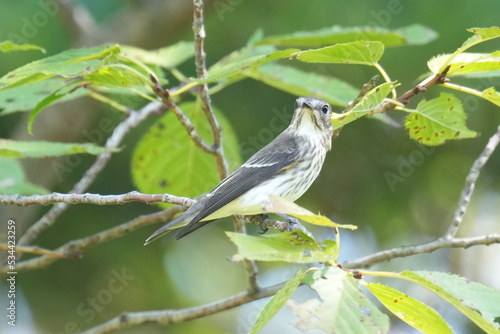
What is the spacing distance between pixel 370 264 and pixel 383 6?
1.86 metres

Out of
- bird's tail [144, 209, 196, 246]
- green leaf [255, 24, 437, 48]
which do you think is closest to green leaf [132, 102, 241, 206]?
bird's tail [144, 209, 196, 246]

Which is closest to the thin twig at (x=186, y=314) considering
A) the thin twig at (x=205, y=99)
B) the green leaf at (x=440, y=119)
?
the thin twig at (x=205, y=99)

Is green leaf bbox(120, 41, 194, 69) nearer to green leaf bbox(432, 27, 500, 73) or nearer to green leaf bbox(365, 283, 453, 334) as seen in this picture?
green leaf bbox(432, 27, 500, 73)

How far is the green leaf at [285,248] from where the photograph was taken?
156 cm

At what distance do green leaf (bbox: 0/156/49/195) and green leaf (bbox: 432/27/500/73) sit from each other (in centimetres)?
158

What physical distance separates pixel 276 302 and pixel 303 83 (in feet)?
4.76

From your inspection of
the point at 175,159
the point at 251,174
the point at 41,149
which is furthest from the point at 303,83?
the point at 41,149

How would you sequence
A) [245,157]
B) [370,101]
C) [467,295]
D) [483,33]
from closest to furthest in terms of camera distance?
[467,295], [483,33], [370,101], [245,157]

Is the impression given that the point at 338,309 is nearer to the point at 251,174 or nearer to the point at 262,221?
the point at 262,221

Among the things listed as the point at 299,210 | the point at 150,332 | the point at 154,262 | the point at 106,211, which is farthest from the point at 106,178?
the point at 299,210

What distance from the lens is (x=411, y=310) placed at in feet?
5.58

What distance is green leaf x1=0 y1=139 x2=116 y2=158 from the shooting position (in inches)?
96.8

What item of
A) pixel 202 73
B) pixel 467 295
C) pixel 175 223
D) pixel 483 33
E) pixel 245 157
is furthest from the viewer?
pixel 245 157

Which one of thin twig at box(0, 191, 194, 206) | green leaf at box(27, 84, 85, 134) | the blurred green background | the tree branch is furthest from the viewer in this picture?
the blurred green background
